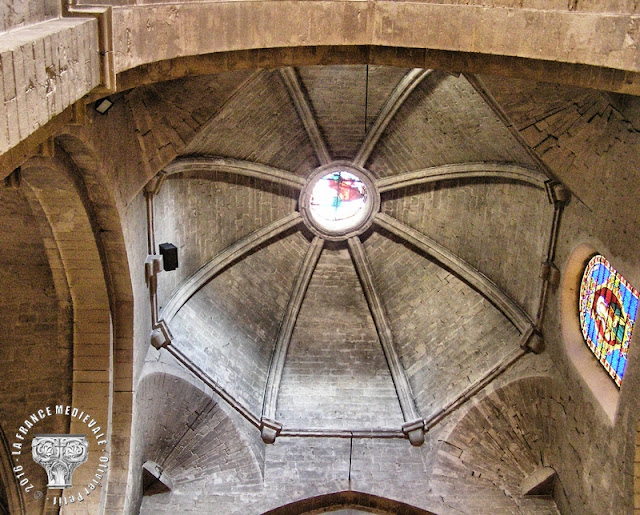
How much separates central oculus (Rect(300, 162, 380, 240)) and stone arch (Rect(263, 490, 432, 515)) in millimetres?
4714

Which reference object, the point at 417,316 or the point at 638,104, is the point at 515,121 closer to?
the point at 638,104

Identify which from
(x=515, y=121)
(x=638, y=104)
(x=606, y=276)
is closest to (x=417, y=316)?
(x=606, y=276)

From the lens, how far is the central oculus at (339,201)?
13922mm

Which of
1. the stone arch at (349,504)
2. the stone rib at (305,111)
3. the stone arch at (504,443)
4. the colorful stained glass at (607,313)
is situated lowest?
the stone arch at (349,504)

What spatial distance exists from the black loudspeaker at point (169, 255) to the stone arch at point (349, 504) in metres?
3.68

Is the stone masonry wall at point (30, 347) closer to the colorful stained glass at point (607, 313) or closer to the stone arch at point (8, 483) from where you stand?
the stone arch at point (8, 483)

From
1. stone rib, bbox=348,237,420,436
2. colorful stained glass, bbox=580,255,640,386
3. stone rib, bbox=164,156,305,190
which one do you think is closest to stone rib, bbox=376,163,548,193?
stone rib, bbox=348,237,420,436

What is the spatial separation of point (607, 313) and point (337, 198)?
19.6 feet

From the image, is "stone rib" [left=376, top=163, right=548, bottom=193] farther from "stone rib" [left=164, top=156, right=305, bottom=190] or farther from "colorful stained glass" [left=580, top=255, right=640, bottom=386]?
"stone rib" [left=164, top=156, right=305, bottom=190]

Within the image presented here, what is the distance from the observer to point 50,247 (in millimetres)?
8938

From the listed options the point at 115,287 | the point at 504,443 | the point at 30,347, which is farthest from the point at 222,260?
the point at 504,443

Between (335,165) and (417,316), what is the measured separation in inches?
116

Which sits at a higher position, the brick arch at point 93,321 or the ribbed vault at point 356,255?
the ribbed vault at point 356,255

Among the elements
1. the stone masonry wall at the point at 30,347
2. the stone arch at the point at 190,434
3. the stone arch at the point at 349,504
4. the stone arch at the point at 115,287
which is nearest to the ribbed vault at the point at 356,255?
the stone arch at the point at 190,434
